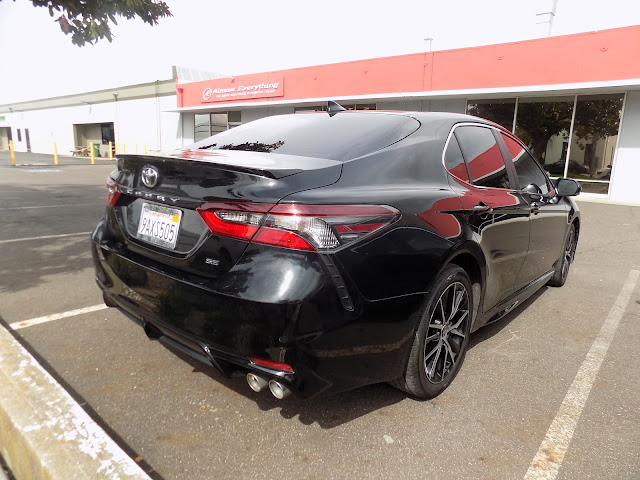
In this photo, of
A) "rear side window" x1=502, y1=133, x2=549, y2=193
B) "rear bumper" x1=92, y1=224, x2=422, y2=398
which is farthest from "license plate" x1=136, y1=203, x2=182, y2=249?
"rear side window" x1=502, y1=133, x2=549, y2=193

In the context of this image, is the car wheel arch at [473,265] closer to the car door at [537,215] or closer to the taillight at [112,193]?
the car door at [537,215]

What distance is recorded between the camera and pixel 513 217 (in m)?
3.09

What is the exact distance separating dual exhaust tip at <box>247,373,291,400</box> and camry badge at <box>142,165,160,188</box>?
1.07m

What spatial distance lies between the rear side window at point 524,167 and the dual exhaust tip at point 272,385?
2.56m

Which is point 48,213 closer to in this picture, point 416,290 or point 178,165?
point 178,165

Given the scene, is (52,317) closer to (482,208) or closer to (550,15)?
(482,208)

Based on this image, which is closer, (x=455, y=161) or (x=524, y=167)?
(x=455, y=161)

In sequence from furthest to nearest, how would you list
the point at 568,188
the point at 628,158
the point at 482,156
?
the point at 628,158 → the point at 568,188 → the point at 482,156

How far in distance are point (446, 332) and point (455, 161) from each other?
1031 millimetres

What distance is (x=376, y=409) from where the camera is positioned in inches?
94.5

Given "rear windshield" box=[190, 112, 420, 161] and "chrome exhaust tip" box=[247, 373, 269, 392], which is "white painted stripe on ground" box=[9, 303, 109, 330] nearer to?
"rear windshield" box=[190, 112, 420, 161]

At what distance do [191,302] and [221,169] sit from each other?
0.60 meters

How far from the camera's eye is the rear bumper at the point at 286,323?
5.89ft

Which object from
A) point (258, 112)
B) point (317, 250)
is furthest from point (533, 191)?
point (258, 112)
